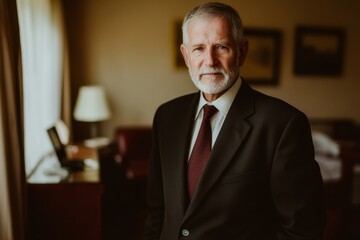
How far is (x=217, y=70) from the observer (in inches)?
40.5

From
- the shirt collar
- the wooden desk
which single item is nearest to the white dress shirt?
the shirt collar

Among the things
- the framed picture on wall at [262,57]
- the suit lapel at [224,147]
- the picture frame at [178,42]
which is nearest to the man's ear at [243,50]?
the suit lapel at [224,147]

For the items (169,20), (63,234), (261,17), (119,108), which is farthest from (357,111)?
(63,234)

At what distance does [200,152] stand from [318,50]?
3.64 m

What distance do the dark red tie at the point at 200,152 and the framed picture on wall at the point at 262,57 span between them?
120 inches

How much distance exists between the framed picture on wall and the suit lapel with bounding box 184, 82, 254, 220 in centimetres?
309

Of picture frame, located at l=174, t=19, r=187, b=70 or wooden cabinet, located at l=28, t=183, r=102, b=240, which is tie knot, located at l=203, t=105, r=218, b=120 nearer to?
wooden cabinet, located at l=28, t=183, r=102, b=240

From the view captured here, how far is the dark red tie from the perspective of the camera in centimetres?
105

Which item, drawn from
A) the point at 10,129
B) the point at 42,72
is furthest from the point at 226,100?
the point at 42,72

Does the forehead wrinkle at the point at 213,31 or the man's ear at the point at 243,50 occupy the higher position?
the forehead wrinkle at the point at 213,31

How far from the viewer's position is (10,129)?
148 centimetres

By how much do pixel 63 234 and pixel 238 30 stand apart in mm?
1678

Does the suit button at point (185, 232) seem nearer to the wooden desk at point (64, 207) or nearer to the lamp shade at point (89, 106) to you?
the wooden desk at point (64, 207)

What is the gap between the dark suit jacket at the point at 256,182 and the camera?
93 centimetres
